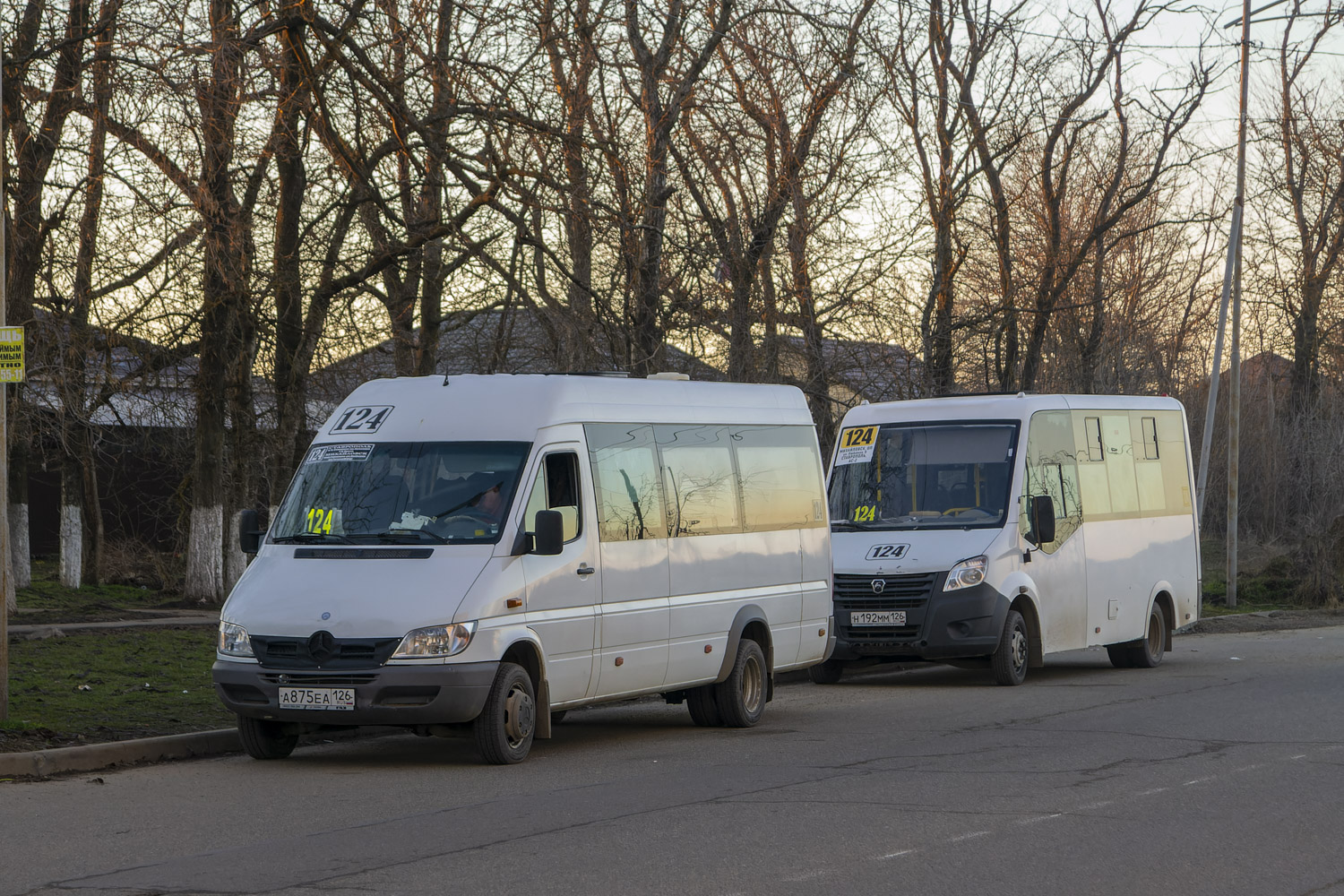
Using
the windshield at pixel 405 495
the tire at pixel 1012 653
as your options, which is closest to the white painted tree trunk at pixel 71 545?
the tire at pixel 1012 653

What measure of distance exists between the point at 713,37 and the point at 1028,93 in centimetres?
862

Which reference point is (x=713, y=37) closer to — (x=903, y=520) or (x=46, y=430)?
(x=903, y=520)

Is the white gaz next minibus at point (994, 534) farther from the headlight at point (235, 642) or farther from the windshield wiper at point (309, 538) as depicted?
the headlight at point (235, 642)

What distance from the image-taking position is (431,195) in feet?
64.8

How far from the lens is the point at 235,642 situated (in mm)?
10422

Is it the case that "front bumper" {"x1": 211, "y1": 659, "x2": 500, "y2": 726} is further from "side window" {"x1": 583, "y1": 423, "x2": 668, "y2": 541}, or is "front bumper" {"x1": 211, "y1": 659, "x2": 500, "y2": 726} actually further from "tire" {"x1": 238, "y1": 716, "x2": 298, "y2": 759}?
"side window" {"x1": 583, "y1": 423, "x2": 668, "y2": 541}

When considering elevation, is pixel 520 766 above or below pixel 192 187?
below

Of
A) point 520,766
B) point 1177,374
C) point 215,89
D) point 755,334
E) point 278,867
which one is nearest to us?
point 278,867

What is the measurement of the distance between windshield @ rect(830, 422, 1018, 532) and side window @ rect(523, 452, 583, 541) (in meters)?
6.00

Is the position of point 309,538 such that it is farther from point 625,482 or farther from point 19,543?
point 19,543

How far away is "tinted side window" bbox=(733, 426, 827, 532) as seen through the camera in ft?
43.8

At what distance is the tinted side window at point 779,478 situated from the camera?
13.4 metres

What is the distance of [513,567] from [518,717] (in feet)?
3.16

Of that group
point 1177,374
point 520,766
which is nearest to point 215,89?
point 520,766
